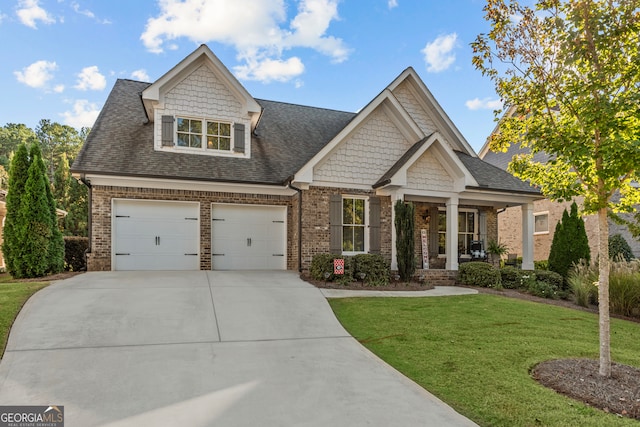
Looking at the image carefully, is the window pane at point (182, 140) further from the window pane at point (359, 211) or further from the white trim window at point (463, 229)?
the white trim window at point (463, 229)

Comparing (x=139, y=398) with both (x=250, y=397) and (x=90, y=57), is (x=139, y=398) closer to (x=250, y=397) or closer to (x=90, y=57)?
(x=250, y=397)

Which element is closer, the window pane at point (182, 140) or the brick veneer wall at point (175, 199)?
the brick veneer wall at point (175, 199)

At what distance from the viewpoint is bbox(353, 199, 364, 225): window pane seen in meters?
12.0

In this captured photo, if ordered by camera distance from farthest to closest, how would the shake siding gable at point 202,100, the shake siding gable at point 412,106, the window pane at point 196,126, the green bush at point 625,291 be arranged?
the shake siding gable at point 412,106 < the window pane at point 196,126 < the shake siding gable at point 202,100 < the green bush at point 625,291

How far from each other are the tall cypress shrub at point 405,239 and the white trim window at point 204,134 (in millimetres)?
6137

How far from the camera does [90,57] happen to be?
1370 cm

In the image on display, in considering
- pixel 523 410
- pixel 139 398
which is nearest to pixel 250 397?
pixel 139 398

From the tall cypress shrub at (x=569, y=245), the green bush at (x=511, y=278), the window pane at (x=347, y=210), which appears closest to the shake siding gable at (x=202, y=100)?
the window pane at (x=347, y=210)

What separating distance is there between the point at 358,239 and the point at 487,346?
253 inches

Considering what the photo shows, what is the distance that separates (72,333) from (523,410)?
239 inches

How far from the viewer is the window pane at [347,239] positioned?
1170 cm

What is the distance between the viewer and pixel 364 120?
1188 centimetres

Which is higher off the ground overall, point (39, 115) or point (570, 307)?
point (39, 115)

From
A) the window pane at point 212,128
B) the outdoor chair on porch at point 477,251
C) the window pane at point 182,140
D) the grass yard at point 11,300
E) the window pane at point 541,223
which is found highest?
the window pane at point 212,128
